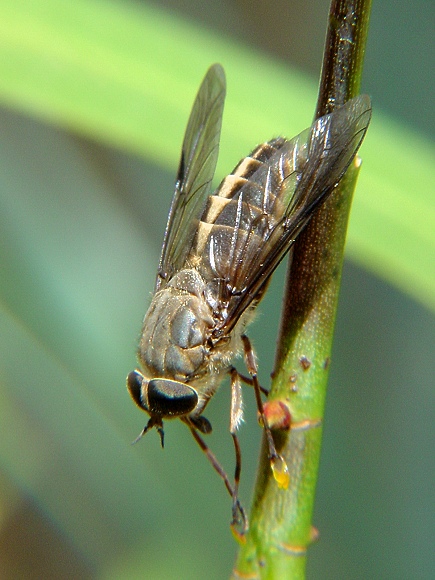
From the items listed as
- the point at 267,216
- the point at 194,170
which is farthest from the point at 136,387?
the point at 194,170

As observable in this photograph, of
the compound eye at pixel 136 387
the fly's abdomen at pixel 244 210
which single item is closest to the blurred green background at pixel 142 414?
the fly's abdomen at pixel 244 210

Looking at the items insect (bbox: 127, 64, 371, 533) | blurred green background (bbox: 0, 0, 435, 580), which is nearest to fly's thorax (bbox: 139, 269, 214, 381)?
insect (bbox: 127, 64, 371, 533)

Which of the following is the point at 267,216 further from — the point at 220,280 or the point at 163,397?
the point at 163,397

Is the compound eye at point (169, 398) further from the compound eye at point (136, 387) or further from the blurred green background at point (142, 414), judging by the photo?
the blurred green background at point (142, 414)

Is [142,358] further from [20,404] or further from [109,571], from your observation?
[109,571]

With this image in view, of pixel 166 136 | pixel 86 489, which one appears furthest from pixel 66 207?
pixel 166 136
